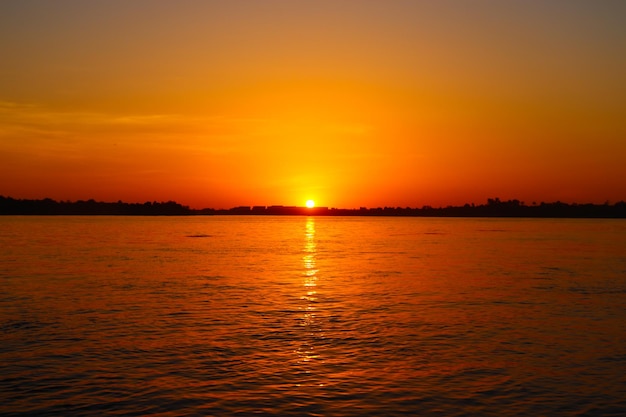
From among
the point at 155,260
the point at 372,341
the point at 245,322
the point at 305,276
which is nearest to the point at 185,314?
the point at 245,322

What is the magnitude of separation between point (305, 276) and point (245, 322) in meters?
22.7

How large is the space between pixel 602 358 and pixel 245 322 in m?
14.8

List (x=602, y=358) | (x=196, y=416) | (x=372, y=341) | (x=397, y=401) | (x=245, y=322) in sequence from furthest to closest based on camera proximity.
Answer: (x=245, y=322)
(x=372, y=341)
(x=602, y=358)
(x=397, y=401)
(x=196, y=416)

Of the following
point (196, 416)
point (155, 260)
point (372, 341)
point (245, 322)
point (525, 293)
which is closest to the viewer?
point (196, 416)

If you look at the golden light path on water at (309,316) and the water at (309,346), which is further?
the golden light path on water at (309,316)

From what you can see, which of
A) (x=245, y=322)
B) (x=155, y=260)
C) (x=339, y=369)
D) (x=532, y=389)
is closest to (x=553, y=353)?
(x=532, y=389)

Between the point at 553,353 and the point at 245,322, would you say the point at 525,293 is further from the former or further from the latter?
the point at 245,322

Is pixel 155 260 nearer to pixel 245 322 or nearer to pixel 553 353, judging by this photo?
pixel 245 322

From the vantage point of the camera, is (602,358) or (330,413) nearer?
(330,413)

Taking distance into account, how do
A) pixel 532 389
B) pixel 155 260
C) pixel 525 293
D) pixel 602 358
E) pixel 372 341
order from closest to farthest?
1. pixel 532 389
2. pixel 602 358
3. pixel 372 341
4. pixel 525 293
5. pixel 155 260

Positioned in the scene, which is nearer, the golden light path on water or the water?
the water

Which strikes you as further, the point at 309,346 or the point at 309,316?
the point at 309,316

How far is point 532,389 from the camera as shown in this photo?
1791 cm

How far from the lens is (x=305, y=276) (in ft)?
166
